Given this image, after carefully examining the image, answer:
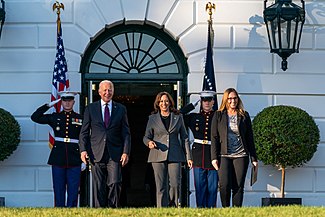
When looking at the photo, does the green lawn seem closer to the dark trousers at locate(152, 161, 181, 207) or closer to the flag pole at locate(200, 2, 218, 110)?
the dark trousers at locate(152, 161, 181, 207)

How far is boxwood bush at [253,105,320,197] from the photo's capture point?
509 inches

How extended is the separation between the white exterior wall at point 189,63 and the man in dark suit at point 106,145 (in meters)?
2.51

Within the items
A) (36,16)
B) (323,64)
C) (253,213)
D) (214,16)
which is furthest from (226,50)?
(253,213)

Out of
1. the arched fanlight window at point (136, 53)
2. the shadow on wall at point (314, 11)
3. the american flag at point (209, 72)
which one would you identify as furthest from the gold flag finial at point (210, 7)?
the shadow on wall at point (314, 11)

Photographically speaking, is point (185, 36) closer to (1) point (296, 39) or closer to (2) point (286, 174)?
(1) point (296, 39)

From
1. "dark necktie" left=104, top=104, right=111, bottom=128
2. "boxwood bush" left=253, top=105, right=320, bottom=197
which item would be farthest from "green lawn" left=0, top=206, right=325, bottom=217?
"boxwood bush" left=253, top=105, right=320, bottom=197

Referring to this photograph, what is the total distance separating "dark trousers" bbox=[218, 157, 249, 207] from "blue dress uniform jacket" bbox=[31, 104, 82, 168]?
2422 mm

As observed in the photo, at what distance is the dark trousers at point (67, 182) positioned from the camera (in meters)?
12.4

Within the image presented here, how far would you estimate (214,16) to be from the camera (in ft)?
45.5

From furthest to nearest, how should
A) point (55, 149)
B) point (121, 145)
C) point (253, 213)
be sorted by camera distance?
point (55, 149), point (121, 145), point (253, 213)

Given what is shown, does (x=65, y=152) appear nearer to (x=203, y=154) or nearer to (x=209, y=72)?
(x=203, y=154)

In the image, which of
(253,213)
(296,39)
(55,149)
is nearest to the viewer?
(253,213)

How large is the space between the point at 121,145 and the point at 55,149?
1.54m

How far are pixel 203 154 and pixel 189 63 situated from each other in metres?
2.14
